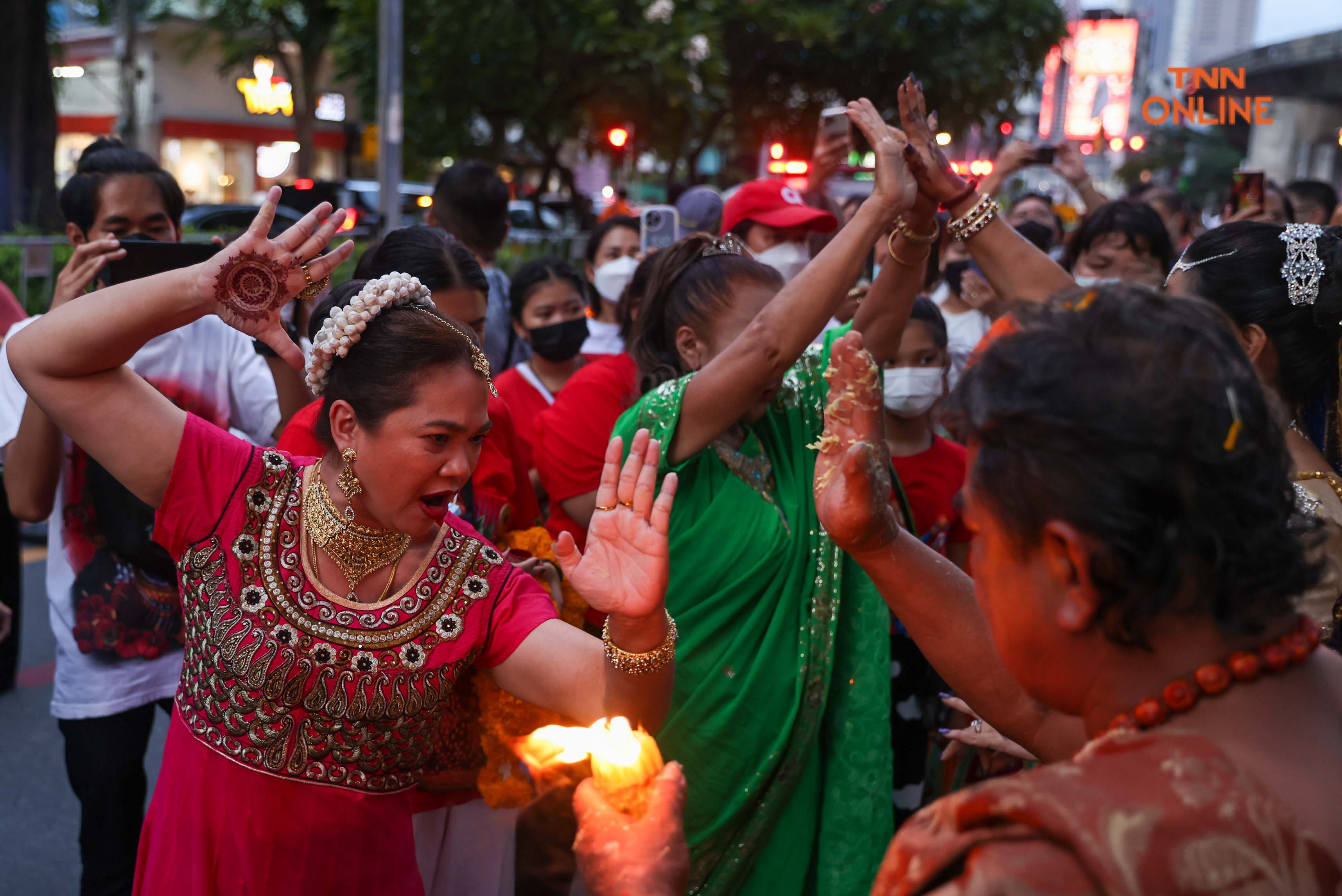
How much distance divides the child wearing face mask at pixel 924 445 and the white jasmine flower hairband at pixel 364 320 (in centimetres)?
175

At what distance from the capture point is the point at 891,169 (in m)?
2.50

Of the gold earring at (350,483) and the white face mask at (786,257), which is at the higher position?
the white face mask at (786,257)

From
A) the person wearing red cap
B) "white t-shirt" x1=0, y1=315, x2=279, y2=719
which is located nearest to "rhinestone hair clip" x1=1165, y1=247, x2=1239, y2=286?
the person wearing red cap

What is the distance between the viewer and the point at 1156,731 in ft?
3.62

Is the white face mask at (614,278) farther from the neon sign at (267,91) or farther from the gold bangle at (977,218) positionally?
the neon sign at (267,91)

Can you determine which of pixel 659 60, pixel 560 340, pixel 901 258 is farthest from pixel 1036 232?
pixel 659 60

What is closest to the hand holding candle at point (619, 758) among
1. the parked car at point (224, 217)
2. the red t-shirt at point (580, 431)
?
the red t-shirt at point (580, 431)

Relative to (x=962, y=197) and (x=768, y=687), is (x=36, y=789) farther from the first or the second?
(x=962, y=197)

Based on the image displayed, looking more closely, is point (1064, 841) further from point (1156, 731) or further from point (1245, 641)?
point (1245, 641)

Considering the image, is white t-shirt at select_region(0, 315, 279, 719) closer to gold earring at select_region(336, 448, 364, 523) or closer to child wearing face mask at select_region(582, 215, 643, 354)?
gold earring at select_region(336, 448, 364, 523)

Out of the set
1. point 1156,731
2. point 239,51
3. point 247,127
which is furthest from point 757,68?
point 1156,731

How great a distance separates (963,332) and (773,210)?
1.52m

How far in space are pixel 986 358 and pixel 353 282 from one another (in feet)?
5.18

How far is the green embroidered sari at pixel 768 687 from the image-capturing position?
2.46 metres
